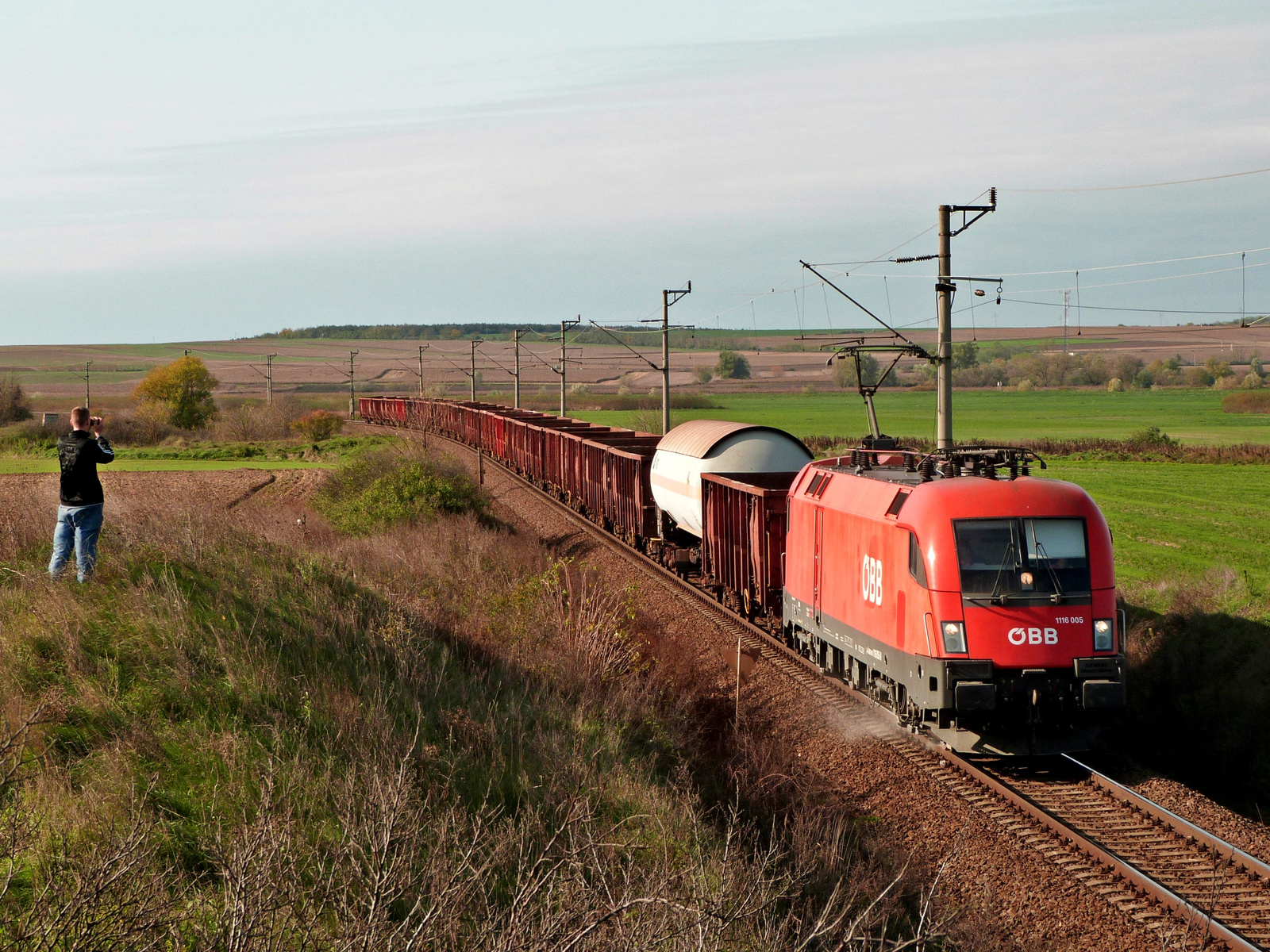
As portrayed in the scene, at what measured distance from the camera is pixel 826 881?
374 inches

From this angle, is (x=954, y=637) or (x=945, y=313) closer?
(x=954, y=637)

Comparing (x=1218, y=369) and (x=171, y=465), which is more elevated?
(x=1218, y=369)

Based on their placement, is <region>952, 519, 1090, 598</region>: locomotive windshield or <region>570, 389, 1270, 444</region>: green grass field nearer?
<region>952, 519, 1090, 598</region>: locomotive windshield

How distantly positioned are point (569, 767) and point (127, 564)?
563 centimetres

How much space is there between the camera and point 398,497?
31.2 meters

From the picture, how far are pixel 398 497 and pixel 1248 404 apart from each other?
100859 mm

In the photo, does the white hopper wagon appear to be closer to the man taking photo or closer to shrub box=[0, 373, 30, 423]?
the man taking photo

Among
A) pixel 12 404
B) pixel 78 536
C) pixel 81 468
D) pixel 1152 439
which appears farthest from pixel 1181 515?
pixel 12 404

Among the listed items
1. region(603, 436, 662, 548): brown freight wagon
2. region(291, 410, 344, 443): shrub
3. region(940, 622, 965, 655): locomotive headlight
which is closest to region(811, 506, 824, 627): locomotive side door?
region(940, 622, 965, 655): locomotive headlight

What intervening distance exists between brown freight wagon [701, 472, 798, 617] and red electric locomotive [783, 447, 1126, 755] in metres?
5.10

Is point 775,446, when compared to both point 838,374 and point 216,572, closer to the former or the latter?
point 216,572

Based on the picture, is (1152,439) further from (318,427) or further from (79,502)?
(79,502)

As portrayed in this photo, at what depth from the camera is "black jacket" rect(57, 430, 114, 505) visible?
11.5 metres

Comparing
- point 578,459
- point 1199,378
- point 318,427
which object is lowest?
point 318,427
